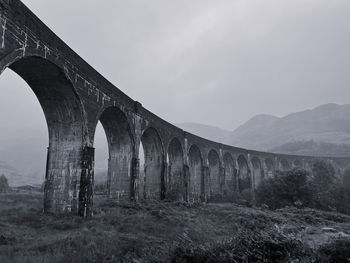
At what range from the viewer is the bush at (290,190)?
2544cm

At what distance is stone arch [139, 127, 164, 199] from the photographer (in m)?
22.5

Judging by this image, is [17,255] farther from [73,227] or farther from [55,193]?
[55,193]

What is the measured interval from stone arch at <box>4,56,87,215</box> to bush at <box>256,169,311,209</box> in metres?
20.1

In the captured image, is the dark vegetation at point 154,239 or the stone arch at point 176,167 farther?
the stone arch at point 176,167

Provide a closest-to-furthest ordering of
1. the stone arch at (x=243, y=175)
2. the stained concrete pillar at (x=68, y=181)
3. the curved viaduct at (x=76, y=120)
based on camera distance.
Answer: the curved viaduct at (x=76, y=120) → the stained concrete pillar at (x=68, y=181) → the stone arch at (x=243, y=175)

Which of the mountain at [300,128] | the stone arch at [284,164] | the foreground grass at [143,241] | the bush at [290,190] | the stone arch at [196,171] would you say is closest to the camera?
the foreground grass at [143,241]

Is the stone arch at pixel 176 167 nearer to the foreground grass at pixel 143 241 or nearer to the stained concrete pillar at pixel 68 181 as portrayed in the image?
the foreground grass at pixel 143 241

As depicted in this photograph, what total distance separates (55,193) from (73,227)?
2.56 metres

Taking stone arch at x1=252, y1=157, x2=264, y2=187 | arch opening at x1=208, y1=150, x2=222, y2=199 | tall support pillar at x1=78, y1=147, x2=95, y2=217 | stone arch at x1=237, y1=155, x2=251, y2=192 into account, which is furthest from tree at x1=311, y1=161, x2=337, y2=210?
tall support pillar at x1=78, y1=147, x2=95, y2=217

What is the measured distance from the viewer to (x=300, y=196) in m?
25.6

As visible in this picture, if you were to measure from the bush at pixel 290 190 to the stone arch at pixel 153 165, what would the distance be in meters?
11.9

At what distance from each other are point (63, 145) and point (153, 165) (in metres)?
11.0

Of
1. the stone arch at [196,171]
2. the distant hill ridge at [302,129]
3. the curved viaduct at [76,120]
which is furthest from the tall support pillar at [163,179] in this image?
the distant hill ridge at [302,129]

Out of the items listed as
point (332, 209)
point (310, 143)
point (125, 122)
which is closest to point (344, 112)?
point (310, 143)
